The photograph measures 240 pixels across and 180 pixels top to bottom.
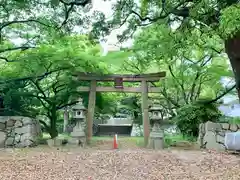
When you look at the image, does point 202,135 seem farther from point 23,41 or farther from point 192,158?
point 23,41

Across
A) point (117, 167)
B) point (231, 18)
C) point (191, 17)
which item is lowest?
point (117, 167)

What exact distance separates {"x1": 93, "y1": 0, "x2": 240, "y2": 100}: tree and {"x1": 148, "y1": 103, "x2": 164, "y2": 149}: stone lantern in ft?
8.99

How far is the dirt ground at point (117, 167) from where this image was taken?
4.82 meters

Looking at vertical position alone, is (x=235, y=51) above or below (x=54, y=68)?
below

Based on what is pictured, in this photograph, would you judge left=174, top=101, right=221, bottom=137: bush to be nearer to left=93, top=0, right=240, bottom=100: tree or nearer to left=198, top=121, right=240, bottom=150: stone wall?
left=198, top=121, right=240, bottom=150: stone wall

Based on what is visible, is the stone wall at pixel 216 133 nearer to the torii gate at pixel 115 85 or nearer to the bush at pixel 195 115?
the bush at pixel 195 115

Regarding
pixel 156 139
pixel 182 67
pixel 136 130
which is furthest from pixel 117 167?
pixel 136 130

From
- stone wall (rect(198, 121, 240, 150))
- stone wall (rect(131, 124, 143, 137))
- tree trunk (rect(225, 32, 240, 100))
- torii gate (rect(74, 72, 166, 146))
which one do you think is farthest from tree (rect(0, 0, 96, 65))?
stone wall (rect(131, 124, 143, 137))

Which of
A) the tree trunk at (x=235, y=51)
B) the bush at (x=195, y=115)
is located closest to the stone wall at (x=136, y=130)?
the bush at (x=195, y=115)

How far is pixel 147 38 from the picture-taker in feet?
36.4

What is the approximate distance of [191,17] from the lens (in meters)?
5.50

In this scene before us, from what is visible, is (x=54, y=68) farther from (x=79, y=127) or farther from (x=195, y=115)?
(x=195, y=115)

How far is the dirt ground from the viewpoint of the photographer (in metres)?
4.82

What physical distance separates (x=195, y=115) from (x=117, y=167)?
5.80 meters
